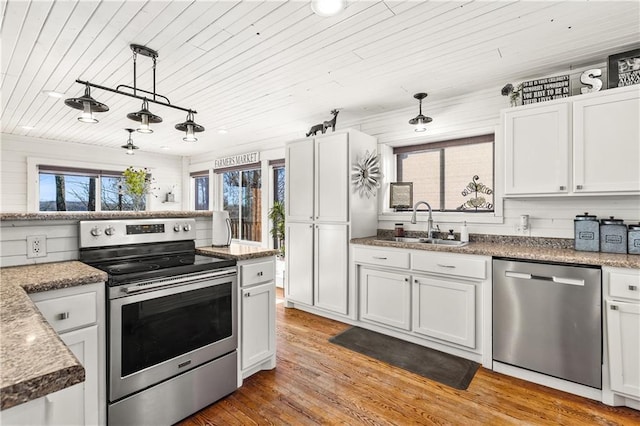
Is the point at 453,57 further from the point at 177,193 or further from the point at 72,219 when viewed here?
the point at 177,193

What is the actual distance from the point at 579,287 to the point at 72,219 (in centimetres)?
333

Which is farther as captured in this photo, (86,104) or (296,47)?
(296,47)

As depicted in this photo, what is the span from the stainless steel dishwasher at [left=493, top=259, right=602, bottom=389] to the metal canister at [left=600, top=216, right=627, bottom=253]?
0.49 meters

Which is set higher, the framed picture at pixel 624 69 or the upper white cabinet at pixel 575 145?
the framed picture at pixel 624 69

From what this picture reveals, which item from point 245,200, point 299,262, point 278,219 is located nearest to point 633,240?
point 299,262

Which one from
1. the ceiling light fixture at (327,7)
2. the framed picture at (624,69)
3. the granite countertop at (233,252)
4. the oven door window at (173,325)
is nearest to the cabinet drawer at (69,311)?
the oven door window at (173,325)

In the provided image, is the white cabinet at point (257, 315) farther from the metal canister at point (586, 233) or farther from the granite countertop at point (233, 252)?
the metal canister at point (586, 233)

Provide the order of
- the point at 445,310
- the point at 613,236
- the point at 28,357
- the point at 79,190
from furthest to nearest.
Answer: the point at 79,190
the point at 445,310
the point at 613,236
the point at 28,357

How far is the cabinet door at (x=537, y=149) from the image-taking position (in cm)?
253

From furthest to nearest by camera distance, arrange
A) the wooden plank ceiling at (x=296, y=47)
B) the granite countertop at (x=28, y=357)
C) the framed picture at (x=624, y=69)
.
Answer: the framed picture at (x=624, y=69) → the wooden plank ceiling at (x=296, y=47) → the granite countertop at (x=28, y=357)

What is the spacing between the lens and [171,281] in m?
1.85

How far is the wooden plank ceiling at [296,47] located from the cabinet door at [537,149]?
44cm

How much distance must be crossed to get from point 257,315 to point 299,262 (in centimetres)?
164

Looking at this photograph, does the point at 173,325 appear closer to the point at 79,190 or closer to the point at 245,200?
the point at 245,200
